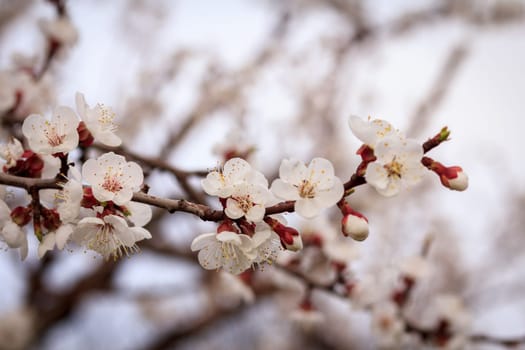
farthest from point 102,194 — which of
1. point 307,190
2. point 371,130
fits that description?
point 371,130

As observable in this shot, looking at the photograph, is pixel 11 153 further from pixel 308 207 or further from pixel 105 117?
pixel 308 207

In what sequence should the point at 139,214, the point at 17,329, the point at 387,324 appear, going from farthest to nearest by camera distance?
the point at 17,329, the point at 387,324, the point at 139,214

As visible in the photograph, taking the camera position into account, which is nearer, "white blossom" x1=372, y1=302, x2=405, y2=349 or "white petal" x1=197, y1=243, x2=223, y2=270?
"white petal" x1=197, y1=243, x2=223, y2=270

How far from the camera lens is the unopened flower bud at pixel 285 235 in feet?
2.66

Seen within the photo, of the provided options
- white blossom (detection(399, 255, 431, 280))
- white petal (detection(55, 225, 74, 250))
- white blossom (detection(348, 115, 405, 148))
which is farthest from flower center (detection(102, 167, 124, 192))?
white blossom (detection(399, 255, 431, 280))

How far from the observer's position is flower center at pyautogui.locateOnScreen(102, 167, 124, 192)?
2.64 ft

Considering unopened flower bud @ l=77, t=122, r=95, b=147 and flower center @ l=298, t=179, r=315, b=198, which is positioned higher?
flower center @ l=298, t=179, r=315, b=198

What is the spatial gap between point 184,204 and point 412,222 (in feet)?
14.9

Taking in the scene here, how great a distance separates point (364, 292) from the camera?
4.99 feet

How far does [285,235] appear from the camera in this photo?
81 cm

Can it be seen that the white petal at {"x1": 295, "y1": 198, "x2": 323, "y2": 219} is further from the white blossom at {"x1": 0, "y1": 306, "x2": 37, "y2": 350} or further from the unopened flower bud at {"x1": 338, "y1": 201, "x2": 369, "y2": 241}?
the white blossom at {"x1": 0, "y1": 306, "x2": 37, "y2": 350}

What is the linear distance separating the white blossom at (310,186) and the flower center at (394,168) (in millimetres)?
91

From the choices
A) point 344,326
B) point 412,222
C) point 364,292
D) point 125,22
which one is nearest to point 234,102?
point 125,22

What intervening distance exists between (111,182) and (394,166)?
0.52 metres
